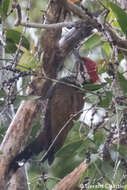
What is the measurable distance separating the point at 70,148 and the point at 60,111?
2.49 feet

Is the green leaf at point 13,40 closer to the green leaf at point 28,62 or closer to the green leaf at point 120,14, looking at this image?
the green leaf at point 28,62

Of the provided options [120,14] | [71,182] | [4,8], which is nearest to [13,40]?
[4,8]

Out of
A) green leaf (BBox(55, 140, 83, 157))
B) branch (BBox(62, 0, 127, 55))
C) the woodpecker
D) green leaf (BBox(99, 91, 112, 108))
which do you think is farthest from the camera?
the woodpecker

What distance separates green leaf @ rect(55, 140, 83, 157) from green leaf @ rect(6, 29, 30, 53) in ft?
1.82

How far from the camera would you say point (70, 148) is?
2.08 meters

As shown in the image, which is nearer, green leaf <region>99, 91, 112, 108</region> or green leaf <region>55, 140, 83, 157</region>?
green leaf <region>99, 91, 112, 108</region>

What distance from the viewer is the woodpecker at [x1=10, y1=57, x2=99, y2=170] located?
251cm

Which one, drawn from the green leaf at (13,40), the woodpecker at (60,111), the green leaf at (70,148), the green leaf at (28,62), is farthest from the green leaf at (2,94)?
the woodpecker at (60,111)

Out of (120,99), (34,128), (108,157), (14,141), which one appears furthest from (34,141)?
(120,99)

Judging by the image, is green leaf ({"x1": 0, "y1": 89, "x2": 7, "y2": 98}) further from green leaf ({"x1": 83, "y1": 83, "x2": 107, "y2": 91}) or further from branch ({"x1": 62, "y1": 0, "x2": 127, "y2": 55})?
branch ({"x1": 62, "y1": 0, "x2": 127, "y2": 55})

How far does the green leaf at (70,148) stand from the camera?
2051 mm

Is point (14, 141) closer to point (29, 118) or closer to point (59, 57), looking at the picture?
point (29, 118)

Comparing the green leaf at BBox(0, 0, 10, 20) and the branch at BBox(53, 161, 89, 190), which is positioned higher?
the green leaf at BBox(0, 0, 10, 20)

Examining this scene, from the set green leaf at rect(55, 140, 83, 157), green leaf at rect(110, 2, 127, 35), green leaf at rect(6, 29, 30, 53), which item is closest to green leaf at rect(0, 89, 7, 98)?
green leaf at rect(6, 29, 30, 53)
